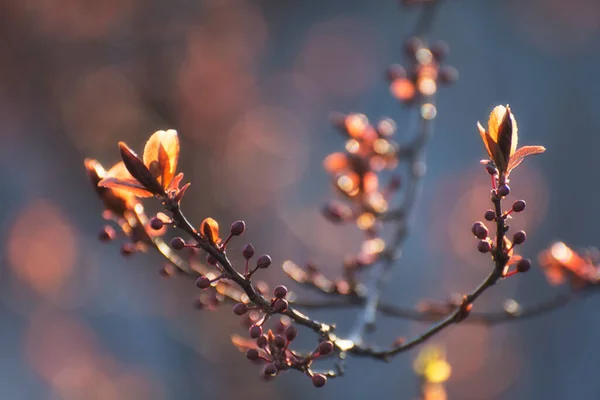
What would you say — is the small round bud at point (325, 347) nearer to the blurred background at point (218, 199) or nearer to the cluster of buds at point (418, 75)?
the cluster of buds at point (418, 75)

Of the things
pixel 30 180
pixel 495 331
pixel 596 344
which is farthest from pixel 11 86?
pixel 596 344

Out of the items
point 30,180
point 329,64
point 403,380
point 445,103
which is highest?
point 329,64

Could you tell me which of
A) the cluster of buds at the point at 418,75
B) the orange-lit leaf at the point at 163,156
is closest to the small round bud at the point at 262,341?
the orange-lit leaf at the point at 163,156

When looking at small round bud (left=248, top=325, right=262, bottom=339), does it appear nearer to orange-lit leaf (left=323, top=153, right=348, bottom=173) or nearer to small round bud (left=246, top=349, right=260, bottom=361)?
small round bud (left=246, top=349, right=260, bottom=361)

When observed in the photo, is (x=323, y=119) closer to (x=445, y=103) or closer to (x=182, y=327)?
(x=445, y=103)

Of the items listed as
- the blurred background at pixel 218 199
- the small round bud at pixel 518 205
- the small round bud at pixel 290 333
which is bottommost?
the small round bud at pixel 290 333

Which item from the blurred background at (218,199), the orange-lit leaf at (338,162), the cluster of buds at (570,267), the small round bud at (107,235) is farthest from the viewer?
the blurred background at (218,199)

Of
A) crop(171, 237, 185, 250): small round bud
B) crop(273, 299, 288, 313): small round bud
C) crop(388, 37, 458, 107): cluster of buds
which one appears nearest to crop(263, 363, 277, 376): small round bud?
crop(273, 299, 288, 313): small round bud
